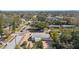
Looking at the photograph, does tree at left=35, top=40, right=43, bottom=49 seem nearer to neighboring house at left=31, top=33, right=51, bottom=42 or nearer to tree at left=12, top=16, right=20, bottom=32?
neighboring house at left=31, top=33, right=51, bottom=42

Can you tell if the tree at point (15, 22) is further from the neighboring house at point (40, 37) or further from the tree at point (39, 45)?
the tree at point (39, 45)

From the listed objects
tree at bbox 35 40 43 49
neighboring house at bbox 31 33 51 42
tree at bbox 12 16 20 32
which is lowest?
tree at bbox 35 40 43 49

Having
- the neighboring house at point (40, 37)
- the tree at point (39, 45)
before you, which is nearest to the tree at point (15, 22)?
the neighboring house at point (40, 37)

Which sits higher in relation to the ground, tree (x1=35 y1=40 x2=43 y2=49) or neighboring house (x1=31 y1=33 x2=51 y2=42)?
neighboring house (x1=31 y1=33 x2=51 y2=42)

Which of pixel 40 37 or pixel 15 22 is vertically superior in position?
pixel 15 22

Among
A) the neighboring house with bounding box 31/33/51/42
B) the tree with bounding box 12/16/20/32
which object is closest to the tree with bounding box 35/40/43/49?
the neighboring house with bounding box 31/33/51/42

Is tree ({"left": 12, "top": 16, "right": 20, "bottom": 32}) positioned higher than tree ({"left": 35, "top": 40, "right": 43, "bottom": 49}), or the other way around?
tree ({"left": 12, "top": 16, "right": 20, "bottom": 32})

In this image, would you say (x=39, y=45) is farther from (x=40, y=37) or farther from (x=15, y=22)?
(x=15, y=22)

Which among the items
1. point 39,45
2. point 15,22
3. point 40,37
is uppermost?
point 15,22

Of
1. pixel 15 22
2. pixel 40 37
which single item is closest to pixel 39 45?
pixel 40 37
